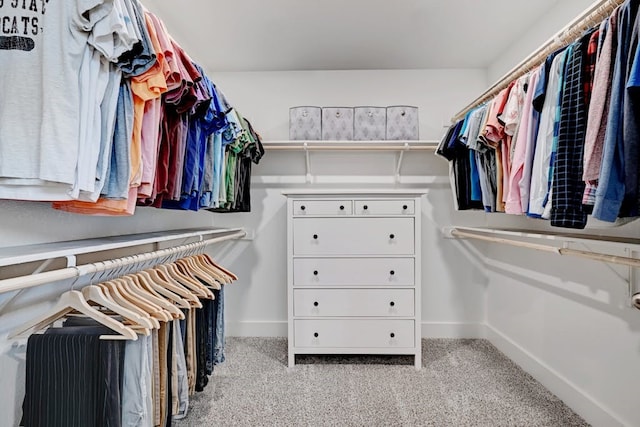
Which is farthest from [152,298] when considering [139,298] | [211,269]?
[211,269]

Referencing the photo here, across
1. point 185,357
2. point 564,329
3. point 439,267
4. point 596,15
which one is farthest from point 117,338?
point 439,267

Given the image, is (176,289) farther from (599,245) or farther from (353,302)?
(599,245)

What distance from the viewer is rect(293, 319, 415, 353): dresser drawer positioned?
2484 millimetres

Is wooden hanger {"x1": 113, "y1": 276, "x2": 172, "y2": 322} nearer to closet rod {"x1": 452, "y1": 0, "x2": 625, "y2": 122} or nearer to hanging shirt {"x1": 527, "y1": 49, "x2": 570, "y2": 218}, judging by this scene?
hanging shirt {"x1": 527, "y1": 49, "x2": 570, "y2": 218}

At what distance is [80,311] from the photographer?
3.85 feet

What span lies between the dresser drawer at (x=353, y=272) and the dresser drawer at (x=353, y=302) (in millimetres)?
54

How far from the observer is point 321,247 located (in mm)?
2510

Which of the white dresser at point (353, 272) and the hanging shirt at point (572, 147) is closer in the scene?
the hanging shirt at point (572, 147)

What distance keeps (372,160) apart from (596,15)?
6.18 ft

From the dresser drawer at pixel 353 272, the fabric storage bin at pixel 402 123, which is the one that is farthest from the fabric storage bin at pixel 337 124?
Result: the dresser drawer at pixel 353 272

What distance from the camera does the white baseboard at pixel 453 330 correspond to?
10.1ft

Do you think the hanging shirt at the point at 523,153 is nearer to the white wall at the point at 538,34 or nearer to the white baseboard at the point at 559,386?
the white wall at the point at 538,34

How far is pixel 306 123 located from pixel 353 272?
1161mm

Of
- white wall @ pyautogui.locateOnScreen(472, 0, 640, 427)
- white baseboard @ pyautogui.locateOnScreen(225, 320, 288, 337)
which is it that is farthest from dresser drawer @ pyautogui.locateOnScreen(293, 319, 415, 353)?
white wall @ pyautogui.locateOnScreen(472, 0, 640, 427)
